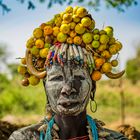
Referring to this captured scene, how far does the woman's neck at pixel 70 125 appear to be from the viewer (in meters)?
4.98

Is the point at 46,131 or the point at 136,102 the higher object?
the point at 46,131

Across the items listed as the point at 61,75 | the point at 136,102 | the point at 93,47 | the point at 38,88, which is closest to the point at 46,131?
the point at 61,75

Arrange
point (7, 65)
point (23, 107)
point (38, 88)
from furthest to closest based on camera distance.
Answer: point (7, 65) < point (38, 88) < point (23, 107)

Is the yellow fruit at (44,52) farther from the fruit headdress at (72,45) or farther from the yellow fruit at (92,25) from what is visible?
the yellow fruit at (92,25)

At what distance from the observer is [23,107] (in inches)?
1220

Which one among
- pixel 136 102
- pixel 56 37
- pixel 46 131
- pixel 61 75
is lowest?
pixel 136 102

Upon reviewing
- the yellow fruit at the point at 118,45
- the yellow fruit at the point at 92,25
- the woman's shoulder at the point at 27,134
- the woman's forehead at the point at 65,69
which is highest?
the yellow fruit at the point at 92,25

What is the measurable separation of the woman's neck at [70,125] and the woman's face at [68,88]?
0.30 feet

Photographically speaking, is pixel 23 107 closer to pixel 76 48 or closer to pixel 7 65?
pixel 7 65

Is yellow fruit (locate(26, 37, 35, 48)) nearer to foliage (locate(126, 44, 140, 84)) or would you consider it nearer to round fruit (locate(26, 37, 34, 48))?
round fruit (locate(26, 37, 34, 48))

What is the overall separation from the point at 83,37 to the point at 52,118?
72 cm

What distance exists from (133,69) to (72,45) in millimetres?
41441

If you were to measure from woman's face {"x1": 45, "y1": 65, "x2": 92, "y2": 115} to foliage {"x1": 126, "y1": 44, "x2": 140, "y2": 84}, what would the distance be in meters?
39.5

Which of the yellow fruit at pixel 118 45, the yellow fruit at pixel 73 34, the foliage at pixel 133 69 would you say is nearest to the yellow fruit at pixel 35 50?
the yellow fruit at pixel 73 34
